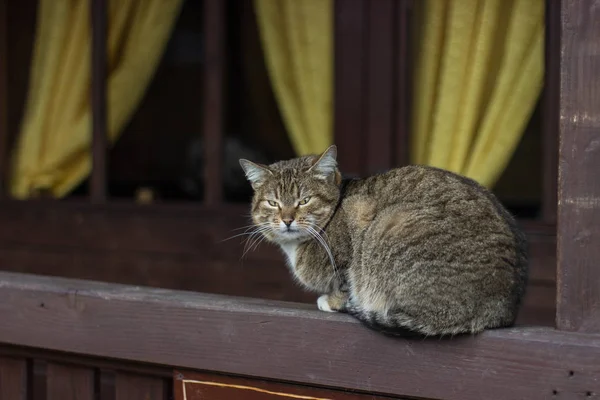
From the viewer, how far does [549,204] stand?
3689 mm

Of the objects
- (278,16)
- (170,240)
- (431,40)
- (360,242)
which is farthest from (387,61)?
(360,242)

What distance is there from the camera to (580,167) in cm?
193

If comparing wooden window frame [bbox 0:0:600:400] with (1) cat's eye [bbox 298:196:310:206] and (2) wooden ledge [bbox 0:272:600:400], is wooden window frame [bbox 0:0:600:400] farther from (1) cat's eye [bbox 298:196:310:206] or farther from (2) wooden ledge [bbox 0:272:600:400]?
(1) cat's eye [bbox 298:196:310:206]

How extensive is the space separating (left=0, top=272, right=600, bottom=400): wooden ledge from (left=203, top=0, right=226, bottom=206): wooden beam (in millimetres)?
1714

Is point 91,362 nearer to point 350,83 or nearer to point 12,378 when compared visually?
point 12,378

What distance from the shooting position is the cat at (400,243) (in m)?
2.09

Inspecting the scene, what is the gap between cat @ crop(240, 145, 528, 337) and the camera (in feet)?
6.85

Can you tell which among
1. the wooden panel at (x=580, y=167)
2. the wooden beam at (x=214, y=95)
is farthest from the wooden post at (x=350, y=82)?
the wooden panel at (x=580, y=167)

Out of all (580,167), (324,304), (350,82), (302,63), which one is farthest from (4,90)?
(580,167)

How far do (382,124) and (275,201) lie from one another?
138 cm

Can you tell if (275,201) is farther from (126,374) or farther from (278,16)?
(278,16)

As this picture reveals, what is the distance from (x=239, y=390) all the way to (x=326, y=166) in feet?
2.38

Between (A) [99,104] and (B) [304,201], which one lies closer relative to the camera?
(B) [304,201]

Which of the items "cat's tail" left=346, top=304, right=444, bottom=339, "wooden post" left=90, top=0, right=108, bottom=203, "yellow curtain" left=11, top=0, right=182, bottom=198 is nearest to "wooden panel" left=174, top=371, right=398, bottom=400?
"cat's tail" left=346, top=304, right=444, bottom=339
